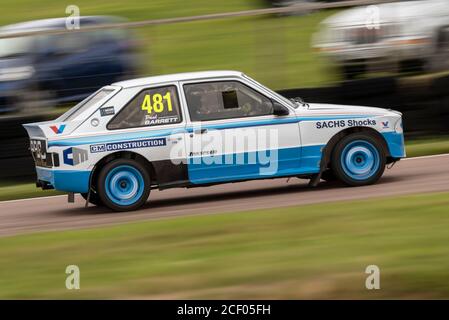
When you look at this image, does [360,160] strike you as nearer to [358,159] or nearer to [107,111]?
[358,159]

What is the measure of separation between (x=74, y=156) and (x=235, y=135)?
190 cm

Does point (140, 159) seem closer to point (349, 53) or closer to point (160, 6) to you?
point (349, 53)

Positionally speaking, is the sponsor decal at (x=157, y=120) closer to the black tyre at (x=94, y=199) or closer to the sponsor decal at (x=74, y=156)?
the sponsor decal at (x=74, y=156)

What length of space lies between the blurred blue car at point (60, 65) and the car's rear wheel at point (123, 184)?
382 centimetres

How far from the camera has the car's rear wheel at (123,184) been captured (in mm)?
12172

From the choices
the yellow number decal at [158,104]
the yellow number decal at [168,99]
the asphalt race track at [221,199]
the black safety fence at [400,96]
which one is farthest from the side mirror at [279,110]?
the black safety fence at [400,96]

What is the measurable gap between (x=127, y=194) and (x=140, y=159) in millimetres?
442

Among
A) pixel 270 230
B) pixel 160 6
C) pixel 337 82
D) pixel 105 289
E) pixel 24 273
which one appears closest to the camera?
pixel 105 289

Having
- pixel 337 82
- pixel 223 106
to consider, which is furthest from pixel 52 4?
pixel 223 106

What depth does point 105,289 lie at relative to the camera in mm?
8070

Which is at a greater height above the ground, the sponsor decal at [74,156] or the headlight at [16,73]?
the headlight at [16,73]

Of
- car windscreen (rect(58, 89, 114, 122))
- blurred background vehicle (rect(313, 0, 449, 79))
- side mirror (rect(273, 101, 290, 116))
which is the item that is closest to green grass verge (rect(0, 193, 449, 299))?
side mirror (rect(273, 101, 290, 116))

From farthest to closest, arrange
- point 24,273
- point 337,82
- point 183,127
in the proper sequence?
point 337,82, point 183,127, point 24,273

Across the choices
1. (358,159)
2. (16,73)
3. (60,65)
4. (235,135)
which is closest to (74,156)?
(235,135)
